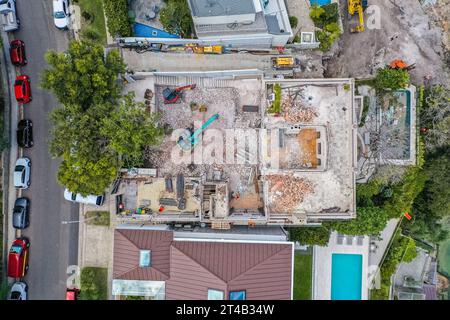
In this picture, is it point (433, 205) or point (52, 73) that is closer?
point (52, 73)

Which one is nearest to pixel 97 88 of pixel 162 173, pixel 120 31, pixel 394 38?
pixel 120 31

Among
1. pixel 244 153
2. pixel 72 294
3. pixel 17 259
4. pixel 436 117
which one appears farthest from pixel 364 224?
pixel 17 259

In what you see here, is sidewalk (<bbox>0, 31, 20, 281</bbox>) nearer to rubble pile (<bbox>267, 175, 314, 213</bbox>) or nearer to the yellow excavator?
rubble pile (<bbox>267, 175, 314, 213</bbox>)

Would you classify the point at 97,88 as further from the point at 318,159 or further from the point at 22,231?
the point at 318,159

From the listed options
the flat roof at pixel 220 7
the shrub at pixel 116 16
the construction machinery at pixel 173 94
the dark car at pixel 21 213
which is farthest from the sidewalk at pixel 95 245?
the flat roof at pixel 220 7

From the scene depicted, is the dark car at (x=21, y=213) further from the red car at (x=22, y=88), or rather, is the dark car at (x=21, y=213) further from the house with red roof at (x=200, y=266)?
the house with red roof at (x=200, y=266)
